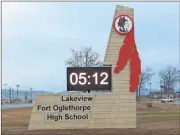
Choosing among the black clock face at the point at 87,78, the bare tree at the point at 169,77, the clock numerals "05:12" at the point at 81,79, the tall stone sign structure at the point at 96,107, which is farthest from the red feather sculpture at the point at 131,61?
the bare tree at the point at 169,77

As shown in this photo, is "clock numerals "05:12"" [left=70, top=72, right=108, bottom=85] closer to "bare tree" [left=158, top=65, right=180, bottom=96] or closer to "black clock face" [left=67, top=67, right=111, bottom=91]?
"black clock face" [left=67, top=67, right=111, bottom=91]

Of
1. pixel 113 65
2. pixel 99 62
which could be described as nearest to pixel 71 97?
pixel 113 65

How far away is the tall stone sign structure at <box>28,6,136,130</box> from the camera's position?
62.2 ft

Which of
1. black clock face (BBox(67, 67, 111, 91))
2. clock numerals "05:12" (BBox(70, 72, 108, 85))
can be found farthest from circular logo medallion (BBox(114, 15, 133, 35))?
clock numerals "05:12" (BBox(70, 72, 108, 85))

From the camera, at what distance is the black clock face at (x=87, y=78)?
18.4 m

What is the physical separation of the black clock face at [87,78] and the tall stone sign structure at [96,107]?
63 cm

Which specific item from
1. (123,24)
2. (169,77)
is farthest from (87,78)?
(169,77)

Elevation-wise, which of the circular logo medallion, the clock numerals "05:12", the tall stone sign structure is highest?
the circular logo medallion

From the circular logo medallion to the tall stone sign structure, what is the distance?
18 cm

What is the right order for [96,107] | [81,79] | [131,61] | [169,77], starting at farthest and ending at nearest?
[169,77], [131,61], [96,107], [81,79]

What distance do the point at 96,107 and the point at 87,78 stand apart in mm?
1584

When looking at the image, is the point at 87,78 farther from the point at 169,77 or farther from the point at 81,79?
the point at 169,77

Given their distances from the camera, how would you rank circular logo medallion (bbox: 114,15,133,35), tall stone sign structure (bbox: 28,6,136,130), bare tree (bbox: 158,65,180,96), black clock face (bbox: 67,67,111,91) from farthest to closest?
bare tree (bbox: 158,65,180,96) → circular logo medallion (bbox: 114,15,133,35) → tall stone sign structure (bbox: 28,6,136,130) → black clock face (bbox: 67,67,111,91)

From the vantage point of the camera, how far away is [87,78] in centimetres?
1855
